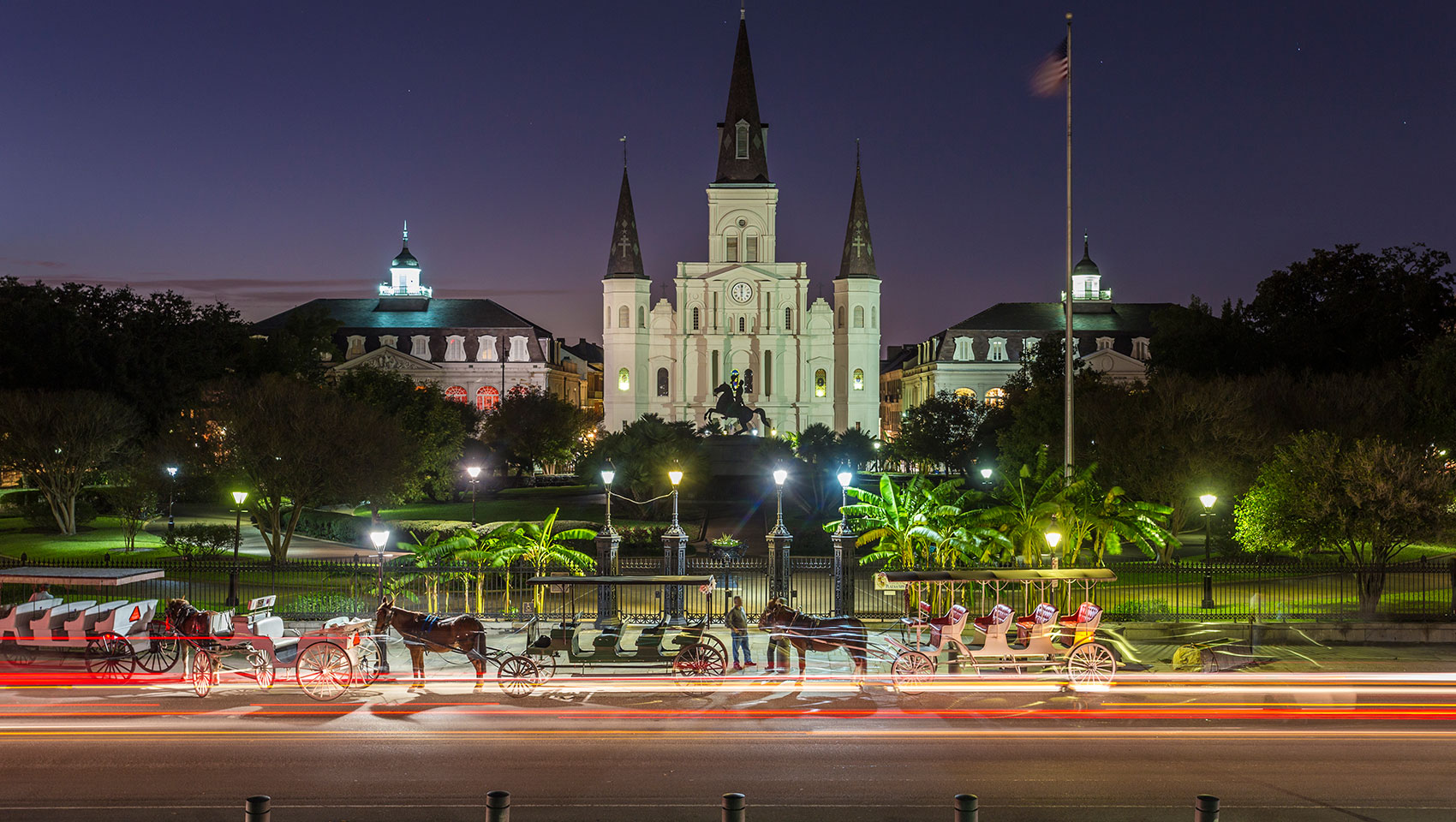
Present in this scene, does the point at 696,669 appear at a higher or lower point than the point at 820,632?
lower

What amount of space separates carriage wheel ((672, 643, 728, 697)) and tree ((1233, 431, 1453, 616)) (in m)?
12.7

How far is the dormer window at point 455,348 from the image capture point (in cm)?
9769

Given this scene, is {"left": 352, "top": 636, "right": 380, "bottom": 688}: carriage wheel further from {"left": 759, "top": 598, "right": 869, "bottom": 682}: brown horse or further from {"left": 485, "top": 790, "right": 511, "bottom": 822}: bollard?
{"left": 485, "top": 790, "right": 511, "bottom": 822}: bollard

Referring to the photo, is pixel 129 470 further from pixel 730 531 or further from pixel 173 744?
pixel 173 744

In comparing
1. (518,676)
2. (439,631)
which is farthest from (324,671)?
(518,676)

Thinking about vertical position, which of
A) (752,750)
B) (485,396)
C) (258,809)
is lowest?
(752,750)

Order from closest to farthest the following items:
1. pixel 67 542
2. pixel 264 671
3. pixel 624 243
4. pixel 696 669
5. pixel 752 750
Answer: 1. pixel 752 750
2. pixel 264 671
3. pixel 696 669
4. pixel 67 542
5. pixel 624 243

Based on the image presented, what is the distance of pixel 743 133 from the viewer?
9481cm

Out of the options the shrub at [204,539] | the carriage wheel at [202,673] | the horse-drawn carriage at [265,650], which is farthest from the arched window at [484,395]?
the carriage wheel at [202,673]

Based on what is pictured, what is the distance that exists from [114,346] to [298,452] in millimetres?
23175

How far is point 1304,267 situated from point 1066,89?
33.1m

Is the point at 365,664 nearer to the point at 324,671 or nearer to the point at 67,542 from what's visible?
the point at 324,671

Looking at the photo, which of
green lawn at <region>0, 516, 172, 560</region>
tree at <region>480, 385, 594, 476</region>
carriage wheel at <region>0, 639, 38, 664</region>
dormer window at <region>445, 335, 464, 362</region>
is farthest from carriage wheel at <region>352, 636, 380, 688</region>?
dormer window at <region>445, 335, 464, 362</region>

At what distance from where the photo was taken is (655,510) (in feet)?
147
